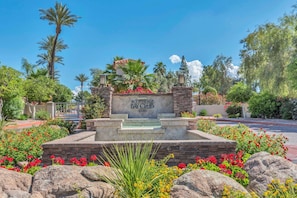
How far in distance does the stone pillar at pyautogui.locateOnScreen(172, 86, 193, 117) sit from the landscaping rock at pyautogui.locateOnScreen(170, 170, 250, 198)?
8.14m

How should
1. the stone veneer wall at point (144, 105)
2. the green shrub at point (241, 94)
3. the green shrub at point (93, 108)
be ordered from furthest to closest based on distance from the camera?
the green shrub at point (241, 94)
the stone veneer wall at point (144, 105)
the green shrub at point (93, 108)

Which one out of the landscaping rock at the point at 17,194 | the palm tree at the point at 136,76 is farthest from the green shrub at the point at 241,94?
the landscaping rock at the point at 17,194

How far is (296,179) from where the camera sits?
262cm

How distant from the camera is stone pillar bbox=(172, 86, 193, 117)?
10570mm

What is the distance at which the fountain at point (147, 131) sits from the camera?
4711 millimetres

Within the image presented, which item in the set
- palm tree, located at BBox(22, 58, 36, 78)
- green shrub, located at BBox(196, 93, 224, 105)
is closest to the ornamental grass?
green shrub, located at BBox(196, 93, 224, 105)

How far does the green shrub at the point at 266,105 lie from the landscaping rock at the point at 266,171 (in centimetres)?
1919

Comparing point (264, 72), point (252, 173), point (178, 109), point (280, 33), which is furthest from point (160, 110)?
point (280, 33)

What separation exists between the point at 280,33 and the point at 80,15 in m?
25.3

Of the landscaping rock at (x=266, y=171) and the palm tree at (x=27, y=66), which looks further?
the palm tree at (x=27, y=66)

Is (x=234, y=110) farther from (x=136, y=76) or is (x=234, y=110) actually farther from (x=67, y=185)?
(x=67, y=185)

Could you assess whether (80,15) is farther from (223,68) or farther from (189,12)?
(223,68)

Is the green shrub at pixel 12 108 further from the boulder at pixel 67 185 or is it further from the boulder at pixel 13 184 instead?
the boulder at pixel 67 185

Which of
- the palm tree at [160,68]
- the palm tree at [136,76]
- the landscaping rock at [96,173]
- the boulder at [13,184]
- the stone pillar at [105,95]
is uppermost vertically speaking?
the palm tree at [160,68]
